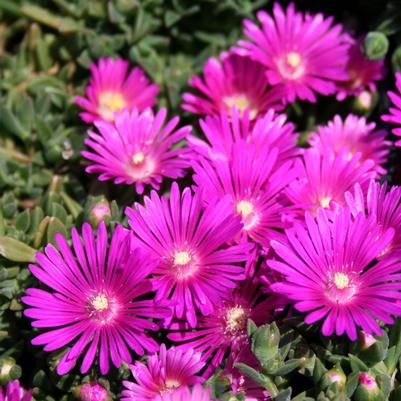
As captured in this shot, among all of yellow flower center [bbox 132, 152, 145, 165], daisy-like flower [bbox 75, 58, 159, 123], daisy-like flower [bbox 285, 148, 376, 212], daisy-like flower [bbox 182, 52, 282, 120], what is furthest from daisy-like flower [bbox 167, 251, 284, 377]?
daisy-like flower [bbox 75, 58, 159, 123]

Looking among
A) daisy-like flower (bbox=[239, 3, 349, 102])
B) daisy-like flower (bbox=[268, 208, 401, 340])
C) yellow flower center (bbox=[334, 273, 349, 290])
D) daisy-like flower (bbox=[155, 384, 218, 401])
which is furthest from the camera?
daisy-like flower (bbox=[239, 3, 349, 102])

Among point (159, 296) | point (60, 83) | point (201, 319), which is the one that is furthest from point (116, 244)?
point (60, 83)

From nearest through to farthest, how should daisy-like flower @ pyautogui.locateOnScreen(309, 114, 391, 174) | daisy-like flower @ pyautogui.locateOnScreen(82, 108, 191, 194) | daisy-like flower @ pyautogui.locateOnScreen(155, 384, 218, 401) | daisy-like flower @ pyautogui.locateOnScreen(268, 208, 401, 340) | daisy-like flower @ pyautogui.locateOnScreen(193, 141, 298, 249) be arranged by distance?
1. daisy-like flower @ pyautogui.locateOnScreen(155, 384, 218, 401)
2. daisy-like flower @ pyautogui.locateOnScreen(268, 208, 401, 340)
3. daisy-like flower @ pyautogui.locateOnScreen(193, 141, 298, 249)
4. daisy-like flower @ pyautogui.locateOnScreen(82, 108, 191, 194)
5. daisy-like flower @ pyautogui.locateOnScreen(309, 114, 391, 174)

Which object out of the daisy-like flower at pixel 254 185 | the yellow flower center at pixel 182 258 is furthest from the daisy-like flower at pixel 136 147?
the yellow flower center at pixel 182 258

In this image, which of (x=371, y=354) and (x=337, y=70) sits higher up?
(x=337, y=70)

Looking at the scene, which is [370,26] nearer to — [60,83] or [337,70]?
A: [337,70]

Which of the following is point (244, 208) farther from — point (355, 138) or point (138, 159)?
point (355, 138)

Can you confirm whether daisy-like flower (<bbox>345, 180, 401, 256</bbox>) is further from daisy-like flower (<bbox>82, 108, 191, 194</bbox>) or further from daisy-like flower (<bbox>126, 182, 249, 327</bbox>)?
daisy-like flower (<bbox>82, 108, 191, 194</bbox>)
